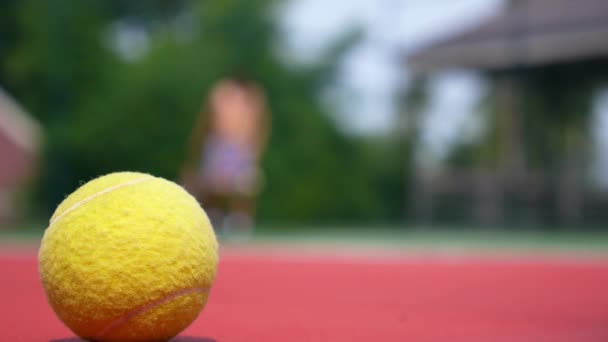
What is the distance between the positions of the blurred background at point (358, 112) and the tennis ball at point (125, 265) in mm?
9092

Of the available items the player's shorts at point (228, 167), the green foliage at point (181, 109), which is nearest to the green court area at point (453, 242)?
the player's shorts at point (228, 167)

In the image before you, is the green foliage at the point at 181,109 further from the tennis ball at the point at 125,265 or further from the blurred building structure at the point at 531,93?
the tennis ball at the point at 125,265

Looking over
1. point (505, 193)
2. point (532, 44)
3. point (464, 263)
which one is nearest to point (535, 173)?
point (505, 193)

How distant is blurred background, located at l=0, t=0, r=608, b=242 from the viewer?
11.1 m

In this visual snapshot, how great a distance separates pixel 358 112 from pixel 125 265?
13852 mm

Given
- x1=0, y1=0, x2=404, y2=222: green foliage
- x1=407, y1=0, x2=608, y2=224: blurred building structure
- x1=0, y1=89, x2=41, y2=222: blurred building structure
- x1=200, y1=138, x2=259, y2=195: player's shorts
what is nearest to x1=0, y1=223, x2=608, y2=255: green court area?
x1=200, y1=138, x2=259, y2=195: player's shorts

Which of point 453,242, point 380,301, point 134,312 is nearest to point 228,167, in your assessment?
point 453,242

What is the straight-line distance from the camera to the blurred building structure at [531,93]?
35.3 feet

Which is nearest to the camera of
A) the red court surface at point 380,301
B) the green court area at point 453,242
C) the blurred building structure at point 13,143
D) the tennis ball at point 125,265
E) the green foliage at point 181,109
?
the tennis ball at point 125,265

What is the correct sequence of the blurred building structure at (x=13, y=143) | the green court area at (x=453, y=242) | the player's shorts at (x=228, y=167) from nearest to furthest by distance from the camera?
the green court area at (x=453, y=242), the player's shorts at (x=228, y=167), the blurred building structure at (x=13, y=143)

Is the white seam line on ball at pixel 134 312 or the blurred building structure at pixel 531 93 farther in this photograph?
the blurred building structure at pixel 531 93

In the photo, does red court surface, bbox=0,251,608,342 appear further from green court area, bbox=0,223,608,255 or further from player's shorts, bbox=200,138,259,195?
player's shorts, bbox=200,138,259,195

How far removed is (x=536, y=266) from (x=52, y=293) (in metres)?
3.99

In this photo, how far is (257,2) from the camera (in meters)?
16.8
